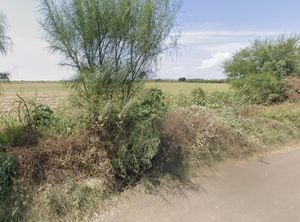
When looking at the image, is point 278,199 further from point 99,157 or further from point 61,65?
point 61,65

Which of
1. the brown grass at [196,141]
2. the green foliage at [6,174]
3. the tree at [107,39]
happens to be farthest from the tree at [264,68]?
the green foliage at [6,174]

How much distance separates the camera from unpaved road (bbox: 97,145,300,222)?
16.6 feet

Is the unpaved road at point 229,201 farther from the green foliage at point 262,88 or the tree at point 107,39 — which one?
the green foliage at point 262,88

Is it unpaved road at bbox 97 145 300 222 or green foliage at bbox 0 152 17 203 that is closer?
green foliage at bbox 0 152 17 203

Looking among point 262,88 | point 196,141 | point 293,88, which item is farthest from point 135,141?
point 293,88

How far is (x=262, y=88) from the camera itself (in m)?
14.8

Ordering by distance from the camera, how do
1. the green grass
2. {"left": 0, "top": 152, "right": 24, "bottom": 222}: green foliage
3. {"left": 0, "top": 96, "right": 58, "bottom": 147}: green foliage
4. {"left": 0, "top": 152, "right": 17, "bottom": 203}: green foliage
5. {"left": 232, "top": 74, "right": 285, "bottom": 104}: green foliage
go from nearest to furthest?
{"left": 0, "top": 152, "right": 24, "bottom": 222}: green foliage → {"left": 0, "top": 152, "right": 17, "bottom": 203}: green foliage → {"left": 0, "top": 96, "right": 58, "bottom": 147}: green foliage → the green grass → {"left": 232, "top": 74, "right": 285, "bottom": 104}: green foliage

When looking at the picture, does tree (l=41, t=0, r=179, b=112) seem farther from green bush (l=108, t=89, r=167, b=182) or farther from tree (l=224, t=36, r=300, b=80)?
tree (l=224, t=36, r=300, b=80)

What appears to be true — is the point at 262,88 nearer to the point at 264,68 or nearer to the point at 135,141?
the point at 264,68

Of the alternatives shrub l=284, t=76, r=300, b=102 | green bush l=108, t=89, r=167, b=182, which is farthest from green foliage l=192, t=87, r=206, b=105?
green bush l=108, t=89, r=167, b=182

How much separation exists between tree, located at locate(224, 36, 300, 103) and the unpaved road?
27.1 ft

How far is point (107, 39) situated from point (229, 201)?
3653 millimetres

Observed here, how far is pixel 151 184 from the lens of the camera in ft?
18.9

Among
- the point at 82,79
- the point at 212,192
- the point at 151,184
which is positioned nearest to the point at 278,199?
the point at 212,192
